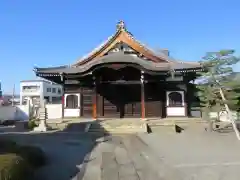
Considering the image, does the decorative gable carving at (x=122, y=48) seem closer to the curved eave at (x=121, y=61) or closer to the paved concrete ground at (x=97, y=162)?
the curved eave at (x=121, y=61)

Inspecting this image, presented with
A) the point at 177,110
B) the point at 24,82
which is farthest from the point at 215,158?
the point at 24,82

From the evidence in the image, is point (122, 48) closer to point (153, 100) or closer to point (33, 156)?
point (153, 100)

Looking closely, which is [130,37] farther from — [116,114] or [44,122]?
[44,122]

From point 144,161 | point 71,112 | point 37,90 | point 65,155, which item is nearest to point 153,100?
point 71,112

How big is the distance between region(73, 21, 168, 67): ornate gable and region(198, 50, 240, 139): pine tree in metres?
8.45

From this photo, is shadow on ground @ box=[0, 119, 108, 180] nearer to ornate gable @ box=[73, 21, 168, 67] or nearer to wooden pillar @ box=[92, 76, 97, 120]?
wooden pillar @ box=[92, 76, 97, 120]

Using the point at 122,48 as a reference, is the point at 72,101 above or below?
below

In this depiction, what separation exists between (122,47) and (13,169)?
20234 millimetres

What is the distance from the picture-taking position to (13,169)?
6043 millimetres

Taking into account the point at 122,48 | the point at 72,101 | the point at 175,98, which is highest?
the point at 122,48

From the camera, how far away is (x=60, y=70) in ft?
80.3

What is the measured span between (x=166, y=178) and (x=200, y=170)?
4.44 feet

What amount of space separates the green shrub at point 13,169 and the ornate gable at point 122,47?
18.9m

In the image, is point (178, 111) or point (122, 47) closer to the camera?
point (178, 111)
